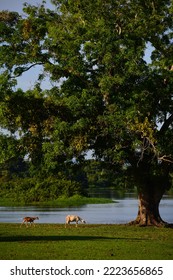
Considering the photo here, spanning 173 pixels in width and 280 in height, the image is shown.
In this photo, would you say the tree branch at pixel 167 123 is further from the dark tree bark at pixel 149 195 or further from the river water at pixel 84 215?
the river water at pixel 84 215

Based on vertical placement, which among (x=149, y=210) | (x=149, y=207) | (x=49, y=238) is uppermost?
(x=149, y=207)

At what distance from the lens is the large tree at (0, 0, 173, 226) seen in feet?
98.9

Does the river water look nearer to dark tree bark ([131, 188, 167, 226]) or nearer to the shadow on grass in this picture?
dark tree bark ([131, 188, 167, 226])

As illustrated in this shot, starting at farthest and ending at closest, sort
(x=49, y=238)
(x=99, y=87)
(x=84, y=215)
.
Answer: (x=84, y=215), (x=99, y=87), (x=49, y=238)

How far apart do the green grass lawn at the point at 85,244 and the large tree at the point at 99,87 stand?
4570mm

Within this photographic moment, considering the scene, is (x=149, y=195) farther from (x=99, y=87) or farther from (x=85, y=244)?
(x=85, y=244)

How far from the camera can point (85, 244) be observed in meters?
21.4

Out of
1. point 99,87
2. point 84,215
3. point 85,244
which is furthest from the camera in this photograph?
point 84,215

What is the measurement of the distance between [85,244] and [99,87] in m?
12.0

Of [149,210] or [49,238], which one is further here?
[149,210]

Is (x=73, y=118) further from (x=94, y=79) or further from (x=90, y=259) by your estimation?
(x=90, y=259)

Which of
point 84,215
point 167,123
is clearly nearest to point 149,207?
point 167,123

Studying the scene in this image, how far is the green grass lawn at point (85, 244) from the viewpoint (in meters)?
18.7
